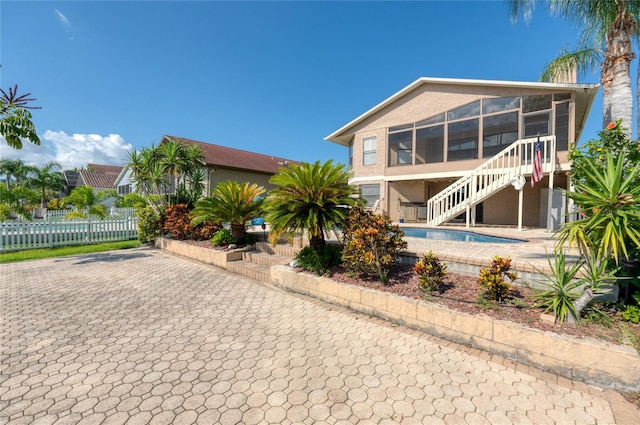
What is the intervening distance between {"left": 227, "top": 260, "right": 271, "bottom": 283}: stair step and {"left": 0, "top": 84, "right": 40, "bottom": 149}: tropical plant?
8.44 meters

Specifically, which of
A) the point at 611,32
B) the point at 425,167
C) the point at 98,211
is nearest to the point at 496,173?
the point at 425,167

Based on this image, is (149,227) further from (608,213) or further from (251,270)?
(608,213)

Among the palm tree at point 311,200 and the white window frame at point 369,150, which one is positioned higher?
the white window frame at point 369,150

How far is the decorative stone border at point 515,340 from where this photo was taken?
8.96 ft

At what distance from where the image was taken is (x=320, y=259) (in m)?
5.94

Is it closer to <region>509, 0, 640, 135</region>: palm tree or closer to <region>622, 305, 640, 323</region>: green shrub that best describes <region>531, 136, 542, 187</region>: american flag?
<region>509, 0, 640, 135</region>: palm tree

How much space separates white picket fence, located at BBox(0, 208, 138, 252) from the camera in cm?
1073

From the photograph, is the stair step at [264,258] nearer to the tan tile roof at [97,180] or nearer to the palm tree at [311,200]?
the palm tree at [311,200]

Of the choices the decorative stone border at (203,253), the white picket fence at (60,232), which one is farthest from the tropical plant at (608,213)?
the white picket fence at (60,232)

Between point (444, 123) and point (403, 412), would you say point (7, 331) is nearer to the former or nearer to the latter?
point (403, 412)

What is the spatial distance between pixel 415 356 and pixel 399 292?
123 centimetres

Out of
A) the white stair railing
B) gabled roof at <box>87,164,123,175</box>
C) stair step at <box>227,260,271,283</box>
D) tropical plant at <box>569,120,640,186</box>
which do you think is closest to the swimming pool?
the white stair railing

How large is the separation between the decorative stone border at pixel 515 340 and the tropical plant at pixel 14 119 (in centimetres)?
1182

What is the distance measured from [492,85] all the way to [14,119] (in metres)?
20.6
